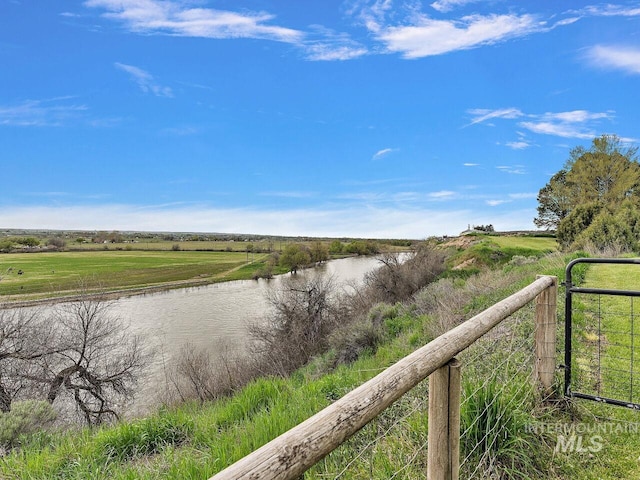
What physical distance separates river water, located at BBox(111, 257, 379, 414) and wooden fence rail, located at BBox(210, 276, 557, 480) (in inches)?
628

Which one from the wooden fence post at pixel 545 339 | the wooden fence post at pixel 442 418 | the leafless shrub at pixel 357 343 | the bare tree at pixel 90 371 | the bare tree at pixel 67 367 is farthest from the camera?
the bare tree at pixel 90 371

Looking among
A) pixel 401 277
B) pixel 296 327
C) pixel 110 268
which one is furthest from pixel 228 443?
pixel 110 268

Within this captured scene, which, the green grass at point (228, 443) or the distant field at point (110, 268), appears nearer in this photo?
the green grass at point (228, 443)

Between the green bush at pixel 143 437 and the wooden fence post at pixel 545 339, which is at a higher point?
the wooden fence post at pixel 545 339

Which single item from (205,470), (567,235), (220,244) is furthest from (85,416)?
(220,244)

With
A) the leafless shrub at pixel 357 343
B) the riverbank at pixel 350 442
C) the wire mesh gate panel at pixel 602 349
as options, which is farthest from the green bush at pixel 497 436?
the leafless shrub at pixel 357 343

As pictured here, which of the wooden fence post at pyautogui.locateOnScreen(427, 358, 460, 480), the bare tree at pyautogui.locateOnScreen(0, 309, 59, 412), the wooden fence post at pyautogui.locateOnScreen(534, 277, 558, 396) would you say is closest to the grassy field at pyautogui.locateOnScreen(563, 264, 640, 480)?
the wooden fence post at pyautogui.locateOnScreen(534, 277, 558, 396)

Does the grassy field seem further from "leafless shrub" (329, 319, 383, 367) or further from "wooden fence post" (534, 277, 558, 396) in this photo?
"leafless shrub" (329, 319, 383, 367)

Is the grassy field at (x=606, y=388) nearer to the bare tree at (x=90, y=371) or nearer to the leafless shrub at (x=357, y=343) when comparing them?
the leafless shrub at (x=357, y=343)

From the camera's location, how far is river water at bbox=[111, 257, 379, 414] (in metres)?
21.1

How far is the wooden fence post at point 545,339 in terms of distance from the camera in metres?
3.09

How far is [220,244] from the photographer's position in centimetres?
7931

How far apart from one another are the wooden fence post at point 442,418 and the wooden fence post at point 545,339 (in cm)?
196

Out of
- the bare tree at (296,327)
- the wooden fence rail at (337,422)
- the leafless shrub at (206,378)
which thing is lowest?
the leafless shrub at (206,378)
